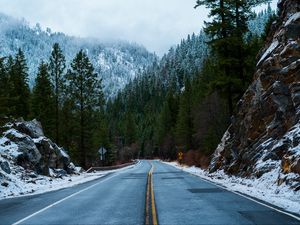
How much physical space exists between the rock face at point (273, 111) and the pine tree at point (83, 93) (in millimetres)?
24985

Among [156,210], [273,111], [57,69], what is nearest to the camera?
[156,210]

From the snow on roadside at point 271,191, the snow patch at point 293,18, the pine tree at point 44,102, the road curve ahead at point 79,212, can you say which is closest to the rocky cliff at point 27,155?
the road curve ahead at point 79,212

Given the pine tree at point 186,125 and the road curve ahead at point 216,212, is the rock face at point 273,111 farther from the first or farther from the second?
the pine tree at point 186,125

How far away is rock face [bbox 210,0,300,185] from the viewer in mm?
21672

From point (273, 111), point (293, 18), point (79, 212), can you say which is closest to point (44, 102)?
point (273, 111)

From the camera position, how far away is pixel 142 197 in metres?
18.0

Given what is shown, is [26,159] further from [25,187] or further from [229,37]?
[229,37]

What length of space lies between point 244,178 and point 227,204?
10053 mm

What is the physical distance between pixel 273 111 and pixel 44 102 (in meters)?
37.1

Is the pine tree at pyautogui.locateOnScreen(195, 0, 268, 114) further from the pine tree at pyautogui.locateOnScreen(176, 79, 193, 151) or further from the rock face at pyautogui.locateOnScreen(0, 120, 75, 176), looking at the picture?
the pine tree at pyautogui.locateOnScreen(176, 79, 193, 151)

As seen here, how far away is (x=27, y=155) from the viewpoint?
29.7m

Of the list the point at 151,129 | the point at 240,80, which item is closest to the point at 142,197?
the point at 240,80

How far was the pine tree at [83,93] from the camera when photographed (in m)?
51.3

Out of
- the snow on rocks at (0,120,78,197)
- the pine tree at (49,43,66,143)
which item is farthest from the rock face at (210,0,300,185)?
the pine tree at (49,43,66,143)
